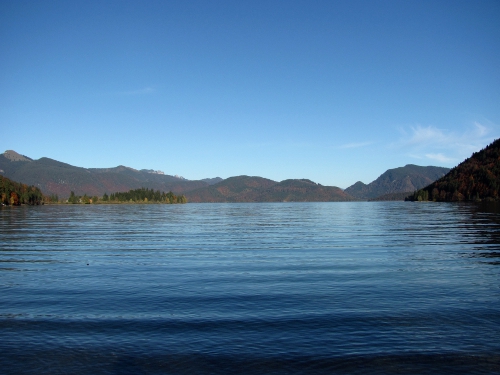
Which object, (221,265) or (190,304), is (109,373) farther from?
(221,265)

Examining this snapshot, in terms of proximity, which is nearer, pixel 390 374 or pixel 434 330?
pixel 390 374

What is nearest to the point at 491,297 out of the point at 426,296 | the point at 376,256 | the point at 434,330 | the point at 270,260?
the point at 426,296

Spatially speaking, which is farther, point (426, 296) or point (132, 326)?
point (426, 296)

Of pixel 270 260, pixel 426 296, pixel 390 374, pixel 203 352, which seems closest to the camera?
pixel 390 374

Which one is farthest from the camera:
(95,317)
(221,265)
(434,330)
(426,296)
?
(221,265)

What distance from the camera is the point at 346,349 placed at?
13.2 metres

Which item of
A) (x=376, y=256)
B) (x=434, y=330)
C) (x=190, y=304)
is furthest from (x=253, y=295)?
(x=376, y=256)

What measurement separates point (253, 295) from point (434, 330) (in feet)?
27.0

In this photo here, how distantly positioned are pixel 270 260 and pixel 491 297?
50.7 feet

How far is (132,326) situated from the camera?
15539 millimetres

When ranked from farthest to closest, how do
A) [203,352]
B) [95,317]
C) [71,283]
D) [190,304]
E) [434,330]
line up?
[71,283]
[190,304]
[95,317]
[434,330]
[203,352]

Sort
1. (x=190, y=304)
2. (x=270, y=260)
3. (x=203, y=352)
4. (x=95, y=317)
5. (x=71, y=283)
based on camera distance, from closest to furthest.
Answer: (x=203, y=352), (x=95, y=317), (x=190, y=304), (x=71, y=283), (x=270, y=260)

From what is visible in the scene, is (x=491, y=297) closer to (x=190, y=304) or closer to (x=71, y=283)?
(x=190, y=304)

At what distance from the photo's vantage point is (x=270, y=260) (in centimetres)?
3142
